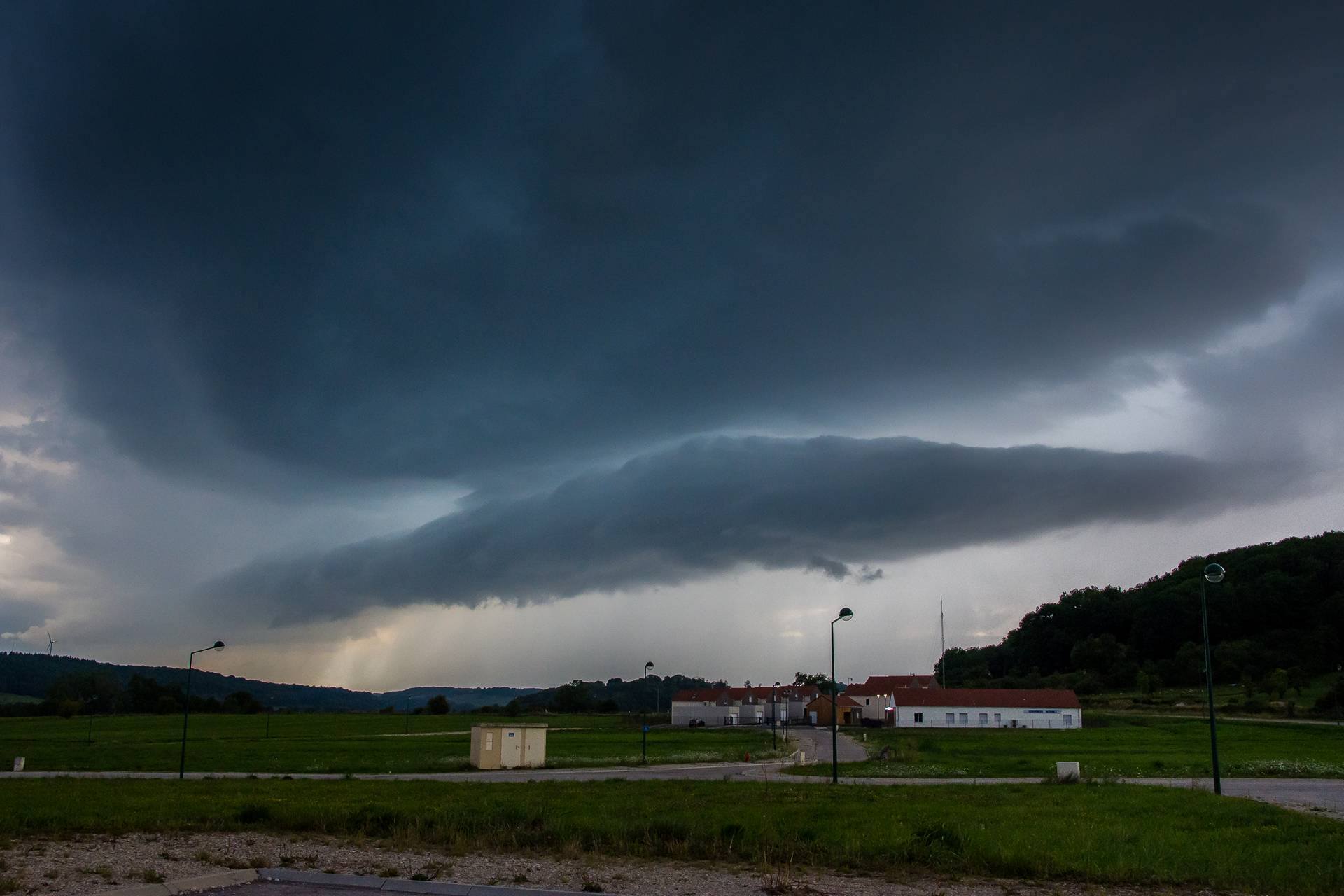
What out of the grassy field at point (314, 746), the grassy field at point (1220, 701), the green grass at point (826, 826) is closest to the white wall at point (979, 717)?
the grassy field at point (1220, 701)

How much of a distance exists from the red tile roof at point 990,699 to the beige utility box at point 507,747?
252ft

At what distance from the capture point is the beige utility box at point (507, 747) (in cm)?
5312

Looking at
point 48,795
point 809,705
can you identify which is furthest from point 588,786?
point 809,705

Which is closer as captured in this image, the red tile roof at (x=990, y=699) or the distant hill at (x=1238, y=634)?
the red tile roof at (x=990, y=699)

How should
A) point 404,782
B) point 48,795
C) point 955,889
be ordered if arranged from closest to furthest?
point 955,889
point 48,795
point 404,782

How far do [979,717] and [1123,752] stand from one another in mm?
60209

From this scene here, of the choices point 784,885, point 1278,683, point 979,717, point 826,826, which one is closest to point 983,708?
point 979,717

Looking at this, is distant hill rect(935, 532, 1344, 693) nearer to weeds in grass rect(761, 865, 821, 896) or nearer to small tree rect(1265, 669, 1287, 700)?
small tree rect(1265, 669, 1287, 700)

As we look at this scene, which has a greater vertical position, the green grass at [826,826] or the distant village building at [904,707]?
the green grass at [826,826]

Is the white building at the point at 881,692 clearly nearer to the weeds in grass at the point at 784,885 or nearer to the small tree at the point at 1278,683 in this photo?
the small tree at the point at 1278,683

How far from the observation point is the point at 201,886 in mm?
14602

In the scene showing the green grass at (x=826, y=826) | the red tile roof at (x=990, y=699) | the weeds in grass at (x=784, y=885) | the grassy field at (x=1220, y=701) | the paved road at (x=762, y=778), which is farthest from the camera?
the red tile roof at (x=990, y=699)

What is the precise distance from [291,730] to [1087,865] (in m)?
108

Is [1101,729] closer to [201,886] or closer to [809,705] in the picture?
[809,705]
